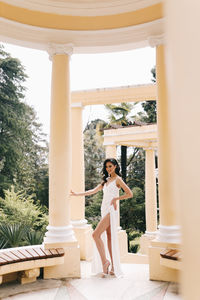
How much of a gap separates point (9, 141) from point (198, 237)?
42.3m

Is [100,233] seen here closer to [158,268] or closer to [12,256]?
[158,268]

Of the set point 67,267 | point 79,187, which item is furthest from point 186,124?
point 79,187


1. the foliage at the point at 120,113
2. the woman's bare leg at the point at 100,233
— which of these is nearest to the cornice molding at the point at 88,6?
the woman's bare leg at the point at 100,233

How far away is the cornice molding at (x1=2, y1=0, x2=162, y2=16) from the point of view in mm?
12875

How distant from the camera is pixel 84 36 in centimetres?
1364

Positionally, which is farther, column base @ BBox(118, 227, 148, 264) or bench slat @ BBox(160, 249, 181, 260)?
column base @ BBox(118, 227, 148, 264)

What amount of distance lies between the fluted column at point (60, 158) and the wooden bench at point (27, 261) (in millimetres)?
721

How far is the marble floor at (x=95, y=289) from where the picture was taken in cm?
960

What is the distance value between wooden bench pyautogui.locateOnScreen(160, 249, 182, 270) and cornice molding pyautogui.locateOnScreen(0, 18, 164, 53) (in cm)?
927

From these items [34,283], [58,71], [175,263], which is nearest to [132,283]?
[175,263]

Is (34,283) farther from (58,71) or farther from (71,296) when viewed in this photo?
(58,71)

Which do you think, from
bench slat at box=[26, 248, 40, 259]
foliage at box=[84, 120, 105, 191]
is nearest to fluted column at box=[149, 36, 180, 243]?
bench slat at box=[26, 248, 40, 259]

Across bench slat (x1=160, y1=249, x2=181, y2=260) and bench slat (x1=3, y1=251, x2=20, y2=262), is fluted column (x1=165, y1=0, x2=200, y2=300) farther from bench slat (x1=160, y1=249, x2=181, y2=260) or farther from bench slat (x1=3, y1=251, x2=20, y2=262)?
bench slat (x1=3, y1=251, x2=20, y2=262)

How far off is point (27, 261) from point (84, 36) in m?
10.3
